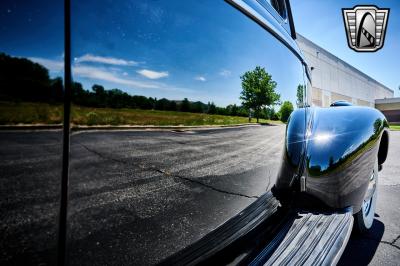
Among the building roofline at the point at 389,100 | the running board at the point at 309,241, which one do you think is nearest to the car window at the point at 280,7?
the running board at the point at 309,241

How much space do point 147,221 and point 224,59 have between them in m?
0.67

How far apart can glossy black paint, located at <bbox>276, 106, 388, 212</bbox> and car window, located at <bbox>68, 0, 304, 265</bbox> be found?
2.25ft

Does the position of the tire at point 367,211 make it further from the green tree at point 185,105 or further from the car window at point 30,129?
the car window at point 30,129

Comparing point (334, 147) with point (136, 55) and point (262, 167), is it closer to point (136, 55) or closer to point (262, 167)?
point (262, 167)

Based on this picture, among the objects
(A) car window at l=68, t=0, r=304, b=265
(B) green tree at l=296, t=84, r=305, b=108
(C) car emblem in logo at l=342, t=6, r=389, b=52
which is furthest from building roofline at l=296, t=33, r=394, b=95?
(A) car window at l=68, t=0, r=304, b=265

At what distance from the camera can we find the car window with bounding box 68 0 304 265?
69 cm

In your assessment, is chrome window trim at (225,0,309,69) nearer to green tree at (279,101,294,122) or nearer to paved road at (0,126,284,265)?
green tree at (279,101,294,122)

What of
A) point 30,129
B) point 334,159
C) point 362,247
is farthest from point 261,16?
point 362,247

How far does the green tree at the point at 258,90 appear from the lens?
4.30 feet

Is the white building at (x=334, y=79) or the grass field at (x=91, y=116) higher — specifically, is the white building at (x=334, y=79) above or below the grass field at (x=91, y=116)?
above

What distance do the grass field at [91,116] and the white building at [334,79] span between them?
25706 millimetres

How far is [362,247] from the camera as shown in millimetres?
2420

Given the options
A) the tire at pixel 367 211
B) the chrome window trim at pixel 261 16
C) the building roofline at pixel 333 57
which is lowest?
the tire at pixel 367 211

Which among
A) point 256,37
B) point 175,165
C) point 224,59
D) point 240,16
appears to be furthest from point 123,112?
point 256,37
